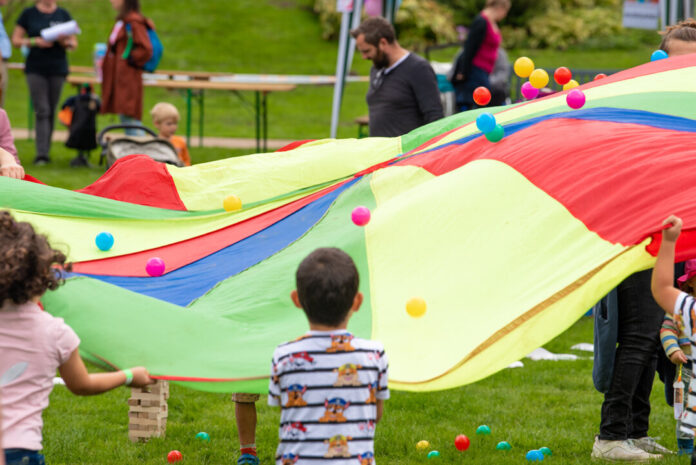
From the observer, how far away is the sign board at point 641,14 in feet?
37.1

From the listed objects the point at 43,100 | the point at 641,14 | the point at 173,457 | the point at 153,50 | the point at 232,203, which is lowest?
the point at 173,457

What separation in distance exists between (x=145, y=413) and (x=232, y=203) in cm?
107

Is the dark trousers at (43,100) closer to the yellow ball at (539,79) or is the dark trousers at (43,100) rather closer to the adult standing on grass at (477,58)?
the adult standing on grass at (477,58)

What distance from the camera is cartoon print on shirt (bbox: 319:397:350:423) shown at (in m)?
2.65

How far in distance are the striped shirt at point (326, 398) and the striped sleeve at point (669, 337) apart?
5.09 ft

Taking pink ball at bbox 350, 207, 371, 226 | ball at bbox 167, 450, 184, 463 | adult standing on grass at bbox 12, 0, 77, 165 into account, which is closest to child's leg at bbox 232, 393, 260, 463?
ball at bbox 167, 450, 184, 463

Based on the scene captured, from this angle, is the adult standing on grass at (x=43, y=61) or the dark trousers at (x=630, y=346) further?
the adult standing on grass at (x=43, y=61)

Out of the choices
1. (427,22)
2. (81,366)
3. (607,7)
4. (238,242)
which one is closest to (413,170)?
(238,242)

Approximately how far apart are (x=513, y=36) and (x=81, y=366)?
18.3 metres

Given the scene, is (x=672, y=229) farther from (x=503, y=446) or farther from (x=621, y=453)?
(x=503, y=446)

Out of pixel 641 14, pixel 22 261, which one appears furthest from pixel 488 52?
pixel 22 261

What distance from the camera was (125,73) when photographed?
31.2ft

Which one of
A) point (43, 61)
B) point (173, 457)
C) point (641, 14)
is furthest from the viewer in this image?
point (641, 14)

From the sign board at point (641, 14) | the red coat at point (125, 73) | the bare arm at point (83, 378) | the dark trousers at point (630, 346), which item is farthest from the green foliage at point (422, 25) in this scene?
the bare arm at point (83, 378)
